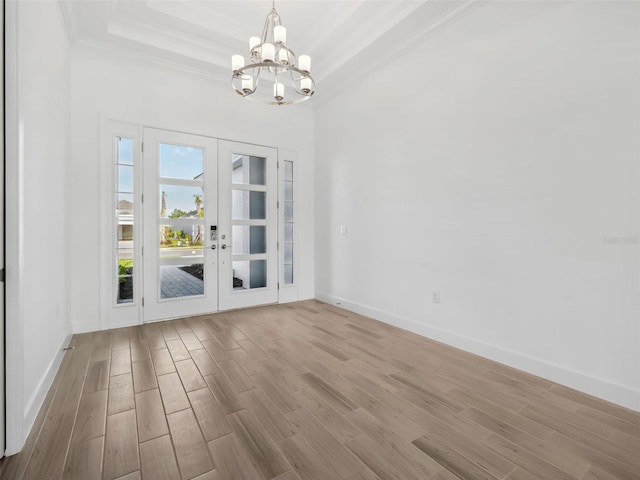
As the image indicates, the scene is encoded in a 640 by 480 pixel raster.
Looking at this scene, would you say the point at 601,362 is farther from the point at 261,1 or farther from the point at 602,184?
the point at 261,1

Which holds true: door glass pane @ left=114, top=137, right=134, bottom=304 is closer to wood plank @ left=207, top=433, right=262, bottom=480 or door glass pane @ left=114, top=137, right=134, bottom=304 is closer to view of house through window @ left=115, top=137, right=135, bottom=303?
view of house through window @ left=115, top=137, right=135, bottom=303

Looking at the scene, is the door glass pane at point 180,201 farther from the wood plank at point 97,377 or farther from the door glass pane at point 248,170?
the wood plank at point 97,377

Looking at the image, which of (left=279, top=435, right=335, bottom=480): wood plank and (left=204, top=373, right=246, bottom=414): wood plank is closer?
(left=279, top=435, right=335, bottom=480): wood plank

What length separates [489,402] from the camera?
2217 millimetres

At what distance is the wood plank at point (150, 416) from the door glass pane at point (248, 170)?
10.1ft

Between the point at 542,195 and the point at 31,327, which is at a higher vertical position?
the point at 542,195

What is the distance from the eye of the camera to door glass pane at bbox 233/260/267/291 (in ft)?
15.4

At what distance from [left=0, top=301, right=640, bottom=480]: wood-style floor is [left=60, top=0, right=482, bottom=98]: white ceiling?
3391 millimetres

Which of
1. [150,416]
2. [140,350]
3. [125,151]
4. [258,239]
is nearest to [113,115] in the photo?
[125,151]

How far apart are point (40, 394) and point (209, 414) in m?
1.21

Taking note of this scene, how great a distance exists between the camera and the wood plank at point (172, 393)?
2.14 meters

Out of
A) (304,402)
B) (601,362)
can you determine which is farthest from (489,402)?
(304,402)

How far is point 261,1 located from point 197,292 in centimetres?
364

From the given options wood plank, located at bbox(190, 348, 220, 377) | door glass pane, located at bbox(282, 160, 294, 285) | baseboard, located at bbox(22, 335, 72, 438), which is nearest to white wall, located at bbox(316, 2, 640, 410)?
door glass pane, located at bbox(282, 160, 294, 285)
